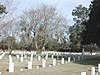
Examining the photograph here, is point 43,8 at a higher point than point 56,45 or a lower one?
higher

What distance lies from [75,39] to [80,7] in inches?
406

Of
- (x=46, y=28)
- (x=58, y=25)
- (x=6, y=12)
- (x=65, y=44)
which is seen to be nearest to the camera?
(x=6, y=12)

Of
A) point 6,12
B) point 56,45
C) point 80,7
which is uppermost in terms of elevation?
point 80,7

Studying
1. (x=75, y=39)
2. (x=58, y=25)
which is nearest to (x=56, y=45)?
(x=75, y=39)

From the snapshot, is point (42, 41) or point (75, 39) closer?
point (42, 41)

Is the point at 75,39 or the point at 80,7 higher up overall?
the point at 80,7

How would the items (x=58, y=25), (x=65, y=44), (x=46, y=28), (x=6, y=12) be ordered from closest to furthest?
(x=6, y=12), (x=46, y=28), (x=58, y=25), (x=65, y=44)

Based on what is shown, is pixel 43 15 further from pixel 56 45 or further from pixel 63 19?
pixel 56 45

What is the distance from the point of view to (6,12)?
40562mm

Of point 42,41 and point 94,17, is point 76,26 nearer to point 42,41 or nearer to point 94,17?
point 42,41

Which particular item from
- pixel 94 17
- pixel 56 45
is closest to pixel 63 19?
pixel 56 45

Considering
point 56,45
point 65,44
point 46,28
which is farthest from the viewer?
point 65,44

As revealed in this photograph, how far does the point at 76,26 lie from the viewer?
92.5m

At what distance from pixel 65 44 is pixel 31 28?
114 feet
